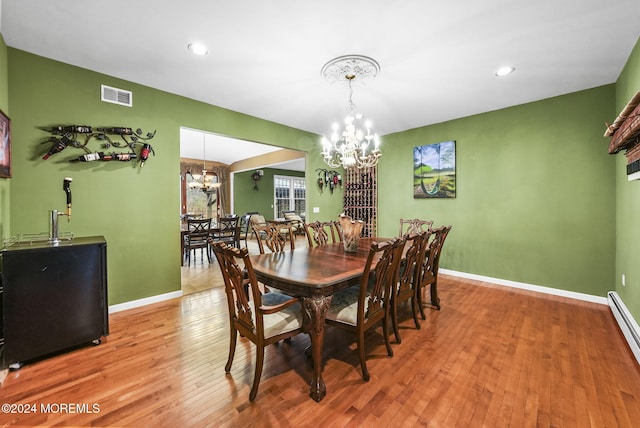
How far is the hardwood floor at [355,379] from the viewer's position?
5.07ft

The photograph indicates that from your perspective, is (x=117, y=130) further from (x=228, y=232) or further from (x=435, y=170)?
(x=435, y=170)

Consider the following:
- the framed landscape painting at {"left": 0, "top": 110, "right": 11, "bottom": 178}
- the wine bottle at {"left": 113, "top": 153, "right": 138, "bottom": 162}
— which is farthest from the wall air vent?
the framed landscape painting at {"left": 0, "top": 110, "right": 11, "bottom": 178}

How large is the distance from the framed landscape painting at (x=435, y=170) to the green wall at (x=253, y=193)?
21.9ft

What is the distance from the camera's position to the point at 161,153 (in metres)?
3.36

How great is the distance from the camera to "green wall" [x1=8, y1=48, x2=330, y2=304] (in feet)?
8.38

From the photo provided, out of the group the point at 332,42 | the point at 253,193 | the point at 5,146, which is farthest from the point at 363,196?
the point at 253,193

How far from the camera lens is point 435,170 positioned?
4746 millimetres

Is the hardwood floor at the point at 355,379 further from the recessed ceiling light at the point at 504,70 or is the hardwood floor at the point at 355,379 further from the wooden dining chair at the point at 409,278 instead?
the recessed ceiling light at the point at 504,70

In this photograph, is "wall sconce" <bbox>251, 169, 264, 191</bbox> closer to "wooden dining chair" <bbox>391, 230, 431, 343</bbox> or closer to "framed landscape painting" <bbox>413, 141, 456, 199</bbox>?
"framed landscape painting" <bbox>413, 141, 456, 199</bbox>

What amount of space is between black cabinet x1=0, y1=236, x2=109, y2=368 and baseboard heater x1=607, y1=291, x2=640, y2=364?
14.6ft

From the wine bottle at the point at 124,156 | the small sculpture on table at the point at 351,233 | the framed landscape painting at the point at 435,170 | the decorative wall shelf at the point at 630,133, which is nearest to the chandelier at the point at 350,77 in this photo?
the small sculpture on table at the point at 351,233

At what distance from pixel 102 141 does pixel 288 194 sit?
8.28m

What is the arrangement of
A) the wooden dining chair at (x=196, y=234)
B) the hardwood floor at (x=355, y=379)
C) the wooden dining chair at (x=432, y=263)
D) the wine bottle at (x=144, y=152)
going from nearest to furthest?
the hardwood floor at (x=355, y=379), the wooden dining chair at (x=432, y=263), the wine bottle at (x=144, y=152), the wooden dining chair at (x=196, y=234)

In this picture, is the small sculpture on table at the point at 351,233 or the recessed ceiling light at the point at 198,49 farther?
the small sculpture on table at the point at 351,233
